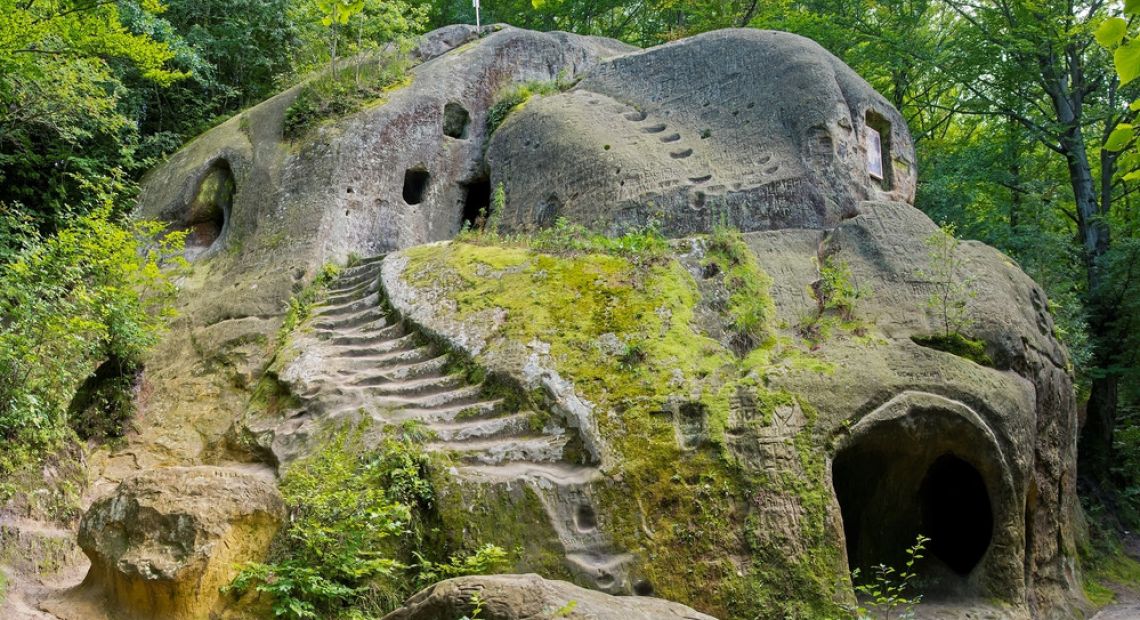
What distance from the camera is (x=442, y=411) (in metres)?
8.87

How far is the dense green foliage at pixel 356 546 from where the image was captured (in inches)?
274

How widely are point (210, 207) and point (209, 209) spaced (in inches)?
1.5

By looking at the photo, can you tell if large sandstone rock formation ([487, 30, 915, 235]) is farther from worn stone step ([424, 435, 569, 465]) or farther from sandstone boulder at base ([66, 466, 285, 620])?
sandstone boulder at base ([66, 466, 285, 620])

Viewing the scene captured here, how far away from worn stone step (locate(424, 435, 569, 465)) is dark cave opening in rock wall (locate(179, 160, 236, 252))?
8.74 meters

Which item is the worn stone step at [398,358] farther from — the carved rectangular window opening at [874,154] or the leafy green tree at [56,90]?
the carved rectangular window opening at [874,154]

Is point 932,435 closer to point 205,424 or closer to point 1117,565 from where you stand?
→ point 1117,565

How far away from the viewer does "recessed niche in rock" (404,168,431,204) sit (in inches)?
606

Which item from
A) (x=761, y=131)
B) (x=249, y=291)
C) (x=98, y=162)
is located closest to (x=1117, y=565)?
(x=761, y=131)

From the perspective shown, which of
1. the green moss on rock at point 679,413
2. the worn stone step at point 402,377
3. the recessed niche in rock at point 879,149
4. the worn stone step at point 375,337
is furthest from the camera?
the recessed niche in rock at point 879,149

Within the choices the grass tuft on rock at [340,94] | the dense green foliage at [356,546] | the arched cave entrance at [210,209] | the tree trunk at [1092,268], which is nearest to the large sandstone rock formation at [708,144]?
the grass tuft on rock at [340,94]

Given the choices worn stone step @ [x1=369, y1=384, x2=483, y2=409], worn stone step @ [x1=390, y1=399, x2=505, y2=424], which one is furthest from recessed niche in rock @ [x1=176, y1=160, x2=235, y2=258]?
worn stone step @ [x1=390, y1=399, x2=505, y2=424]

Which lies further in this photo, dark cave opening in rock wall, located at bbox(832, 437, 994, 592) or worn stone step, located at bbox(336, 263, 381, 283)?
worn stone step, located at bbox(336, 263, 381, 283)

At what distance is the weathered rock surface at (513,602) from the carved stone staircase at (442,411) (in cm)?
165

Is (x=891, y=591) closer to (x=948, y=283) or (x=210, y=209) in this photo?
(x=948, y=283)
